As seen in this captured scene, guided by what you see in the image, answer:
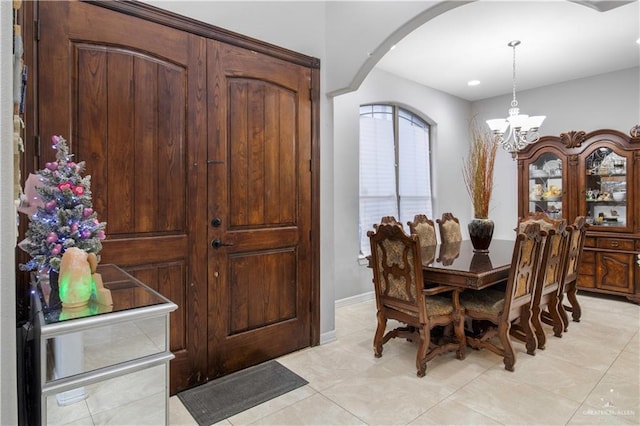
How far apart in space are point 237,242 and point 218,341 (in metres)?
0.71

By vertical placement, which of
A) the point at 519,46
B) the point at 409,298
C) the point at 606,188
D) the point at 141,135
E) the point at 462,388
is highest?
the point at 519,46

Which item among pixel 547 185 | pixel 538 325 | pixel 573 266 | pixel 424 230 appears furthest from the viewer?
pixel 547 185

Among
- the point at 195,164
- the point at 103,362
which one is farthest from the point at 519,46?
the point at 103,362

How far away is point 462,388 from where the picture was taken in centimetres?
240

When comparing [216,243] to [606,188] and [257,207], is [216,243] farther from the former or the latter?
[606,188]

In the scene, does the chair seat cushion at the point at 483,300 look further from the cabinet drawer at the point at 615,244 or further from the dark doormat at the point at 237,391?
the cabinet drawer at the point at 615,244

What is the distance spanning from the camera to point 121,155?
2145mm

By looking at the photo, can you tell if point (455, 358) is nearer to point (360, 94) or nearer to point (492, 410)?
point (492, 410)

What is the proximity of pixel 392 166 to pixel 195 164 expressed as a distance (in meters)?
3.26

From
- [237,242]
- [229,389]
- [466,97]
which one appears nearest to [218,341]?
[229,389]

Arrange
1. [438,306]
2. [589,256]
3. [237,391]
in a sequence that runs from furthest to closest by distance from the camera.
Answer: [589,256], [438,306], [237,391]

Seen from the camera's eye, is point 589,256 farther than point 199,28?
Yes

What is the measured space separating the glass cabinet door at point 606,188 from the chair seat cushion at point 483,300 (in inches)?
109

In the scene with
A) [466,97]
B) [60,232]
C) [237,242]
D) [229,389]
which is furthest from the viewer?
[466,97]
